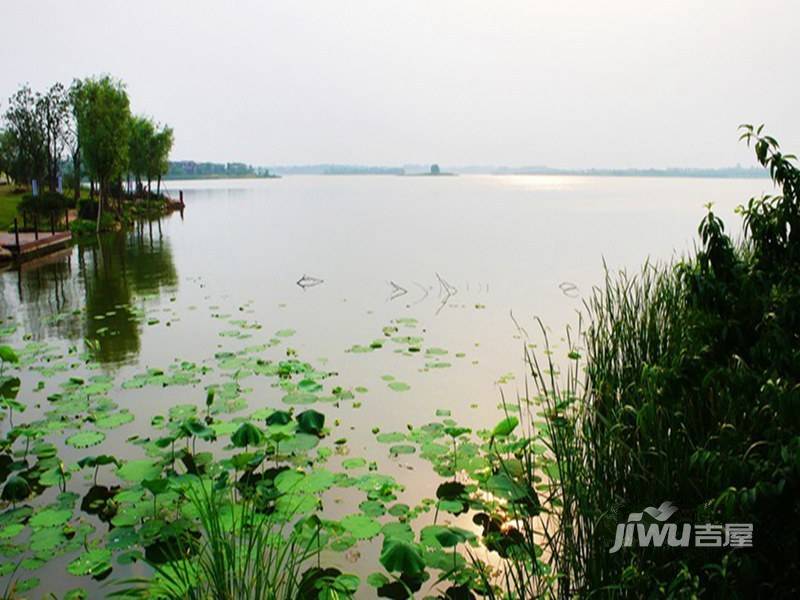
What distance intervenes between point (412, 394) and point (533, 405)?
1.42 meters

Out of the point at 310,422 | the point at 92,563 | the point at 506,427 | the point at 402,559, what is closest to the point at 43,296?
the point at 310,422

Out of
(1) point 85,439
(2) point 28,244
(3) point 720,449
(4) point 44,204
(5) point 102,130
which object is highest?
(5) point 102,130

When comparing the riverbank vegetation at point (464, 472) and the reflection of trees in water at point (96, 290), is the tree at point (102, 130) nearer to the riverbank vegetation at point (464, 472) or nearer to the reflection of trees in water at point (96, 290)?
the reflection of trees in water at point (96, 290)

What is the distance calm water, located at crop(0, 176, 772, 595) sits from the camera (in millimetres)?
6887

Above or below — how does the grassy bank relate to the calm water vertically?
above

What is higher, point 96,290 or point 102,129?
point 102,129

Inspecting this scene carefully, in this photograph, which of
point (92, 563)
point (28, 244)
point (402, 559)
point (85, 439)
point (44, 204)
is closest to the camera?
point (402, 559)

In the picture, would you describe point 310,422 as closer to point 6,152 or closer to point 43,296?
point 43,296

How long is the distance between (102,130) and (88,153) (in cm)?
133

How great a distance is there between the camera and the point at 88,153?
27797 millimetres

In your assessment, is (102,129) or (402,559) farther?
(102,129)

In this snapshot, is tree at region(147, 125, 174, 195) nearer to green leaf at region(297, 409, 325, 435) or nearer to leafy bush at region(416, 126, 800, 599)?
green leaf at region(297, 409, 325, 435)

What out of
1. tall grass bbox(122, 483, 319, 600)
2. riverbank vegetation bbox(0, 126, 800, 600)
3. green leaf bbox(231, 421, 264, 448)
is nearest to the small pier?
riverbank vegetation bbox(0, 126, 800, 600)

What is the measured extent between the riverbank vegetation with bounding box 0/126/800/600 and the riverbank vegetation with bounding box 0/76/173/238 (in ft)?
70.4
